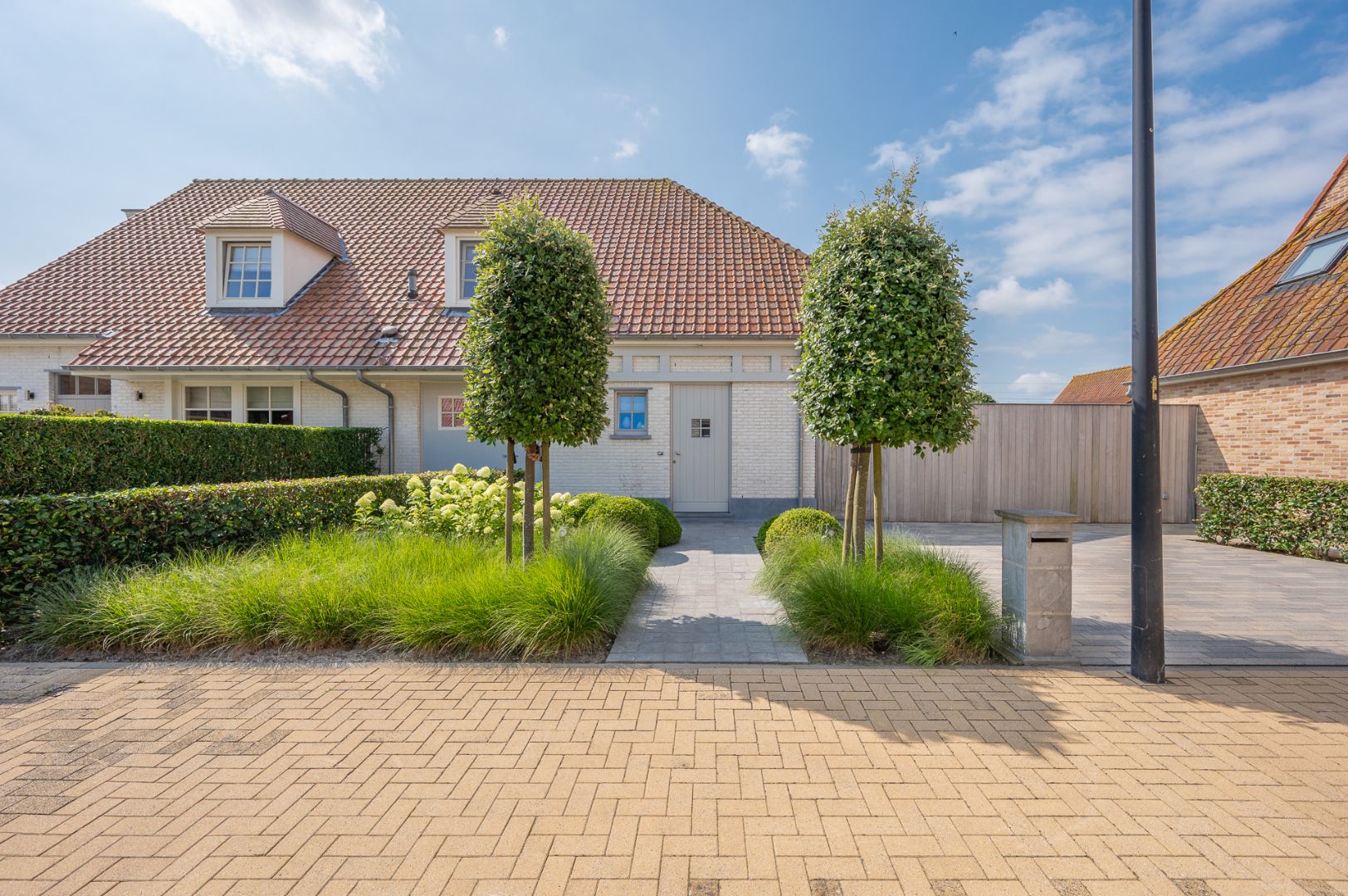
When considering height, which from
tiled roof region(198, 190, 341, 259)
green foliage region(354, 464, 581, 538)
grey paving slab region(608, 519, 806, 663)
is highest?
tiled roof region(198, 190, 341, 259)

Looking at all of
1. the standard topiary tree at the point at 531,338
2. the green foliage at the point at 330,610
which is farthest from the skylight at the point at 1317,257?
the green foliage at the point at 330,610

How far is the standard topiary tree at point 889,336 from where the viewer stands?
468 cm

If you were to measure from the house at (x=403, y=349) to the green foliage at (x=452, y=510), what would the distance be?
3645mm

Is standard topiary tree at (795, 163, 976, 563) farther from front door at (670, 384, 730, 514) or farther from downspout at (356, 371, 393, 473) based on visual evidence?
downspout at (356, 371, 393, 473)

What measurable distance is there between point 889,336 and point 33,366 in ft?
51.7

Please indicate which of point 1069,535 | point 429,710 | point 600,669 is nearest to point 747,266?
point 1069,535

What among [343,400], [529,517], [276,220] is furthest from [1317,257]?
[276,220]

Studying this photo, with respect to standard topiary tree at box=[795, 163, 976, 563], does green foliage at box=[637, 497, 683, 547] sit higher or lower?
lower

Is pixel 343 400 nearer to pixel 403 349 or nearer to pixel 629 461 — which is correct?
pixel 403 349

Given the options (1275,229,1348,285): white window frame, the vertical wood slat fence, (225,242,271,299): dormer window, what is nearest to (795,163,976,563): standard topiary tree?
the vertical wood slat fence

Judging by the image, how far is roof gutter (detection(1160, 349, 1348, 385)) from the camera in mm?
8633

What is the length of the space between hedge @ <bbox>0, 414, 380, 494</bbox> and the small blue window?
4789 millimetres

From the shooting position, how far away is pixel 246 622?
4297 millimetres

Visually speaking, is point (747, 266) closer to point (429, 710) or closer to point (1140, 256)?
point (1140, 256)
